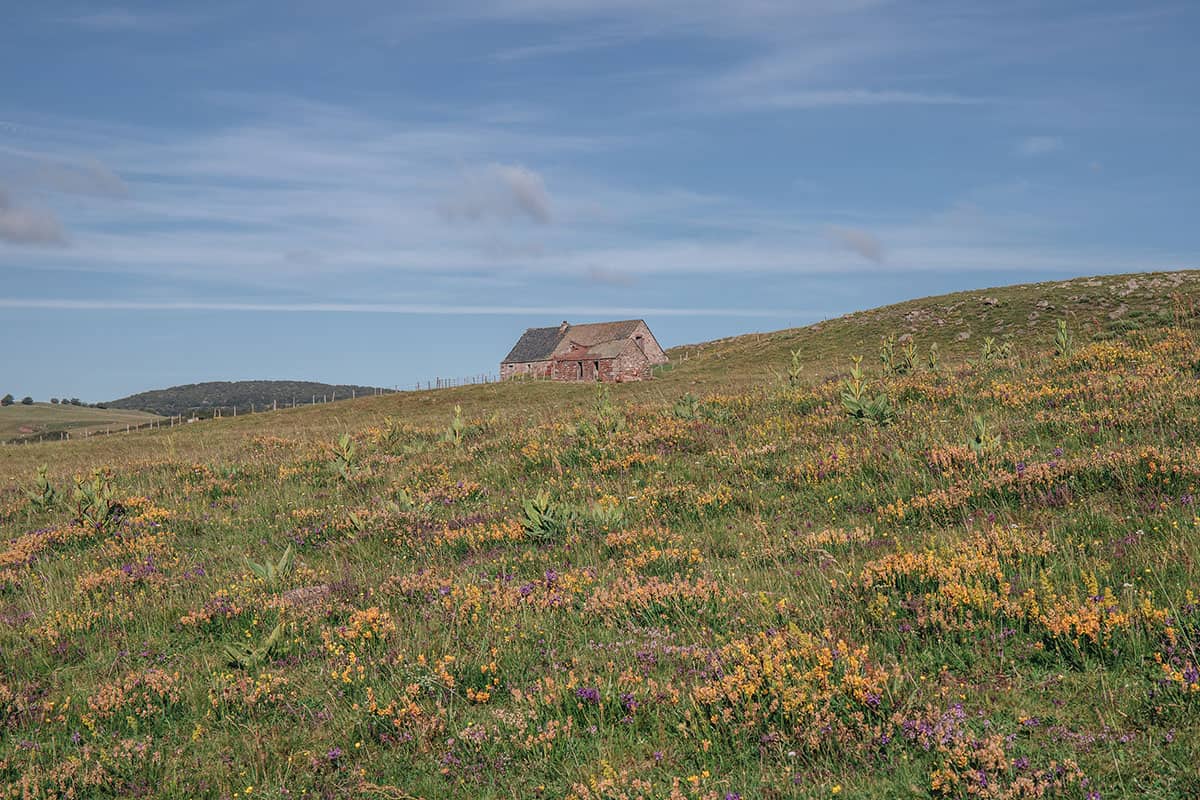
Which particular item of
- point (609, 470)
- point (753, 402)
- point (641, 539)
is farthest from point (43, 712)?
point (753, 402)

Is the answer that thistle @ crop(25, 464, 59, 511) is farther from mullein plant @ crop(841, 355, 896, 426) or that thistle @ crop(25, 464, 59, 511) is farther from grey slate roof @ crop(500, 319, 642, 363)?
grey slate roof @ crop(500, 319, 642, 363)

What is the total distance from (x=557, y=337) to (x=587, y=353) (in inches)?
605

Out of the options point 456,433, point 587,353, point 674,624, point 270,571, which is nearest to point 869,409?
point 674,624

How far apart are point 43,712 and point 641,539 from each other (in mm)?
5369

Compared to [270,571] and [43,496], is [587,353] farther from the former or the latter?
[270,571]

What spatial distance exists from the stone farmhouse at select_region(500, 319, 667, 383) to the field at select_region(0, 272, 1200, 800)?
61.0 meters

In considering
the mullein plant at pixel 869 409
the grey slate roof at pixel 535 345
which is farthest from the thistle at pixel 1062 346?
the grey slate roof at pixel 535 345

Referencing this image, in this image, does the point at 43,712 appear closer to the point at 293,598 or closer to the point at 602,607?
the point at 293,598

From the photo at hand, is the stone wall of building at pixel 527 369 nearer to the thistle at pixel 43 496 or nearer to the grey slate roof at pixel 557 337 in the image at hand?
the grey slate roof at pixel 557 337

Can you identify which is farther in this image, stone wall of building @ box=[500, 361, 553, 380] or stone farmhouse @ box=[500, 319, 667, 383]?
stone wall of building @ box=[500, 361, 553, 380]

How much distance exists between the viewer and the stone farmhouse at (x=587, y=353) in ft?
254

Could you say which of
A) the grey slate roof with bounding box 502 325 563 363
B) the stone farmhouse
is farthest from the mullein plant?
the grey slate roof with bounding box 502 325 563 363

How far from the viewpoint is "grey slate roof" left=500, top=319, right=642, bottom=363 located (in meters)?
88.0

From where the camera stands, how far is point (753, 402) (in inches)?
647
